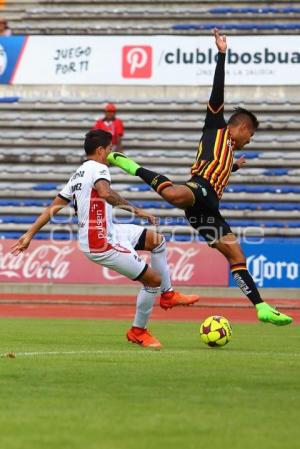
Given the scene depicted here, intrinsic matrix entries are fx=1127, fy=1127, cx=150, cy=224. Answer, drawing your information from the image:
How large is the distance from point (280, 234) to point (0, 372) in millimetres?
17803

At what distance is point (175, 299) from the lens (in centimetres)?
1184

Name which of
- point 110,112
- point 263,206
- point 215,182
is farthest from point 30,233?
point 263,206

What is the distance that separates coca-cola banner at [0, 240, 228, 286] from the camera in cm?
2466

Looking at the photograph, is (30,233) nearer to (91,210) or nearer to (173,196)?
(91,210)

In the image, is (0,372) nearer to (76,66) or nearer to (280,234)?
(280,234)

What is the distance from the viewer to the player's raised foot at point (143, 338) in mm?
11812

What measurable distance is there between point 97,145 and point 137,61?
1654cm

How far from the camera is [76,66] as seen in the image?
28.3 metres

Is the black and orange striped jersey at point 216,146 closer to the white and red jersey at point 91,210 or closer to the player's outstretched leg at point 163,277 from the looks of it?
the player's outstretched leg at point 163,277

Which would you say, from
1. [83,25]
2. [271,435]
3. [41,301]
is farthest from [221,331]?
[83,25]

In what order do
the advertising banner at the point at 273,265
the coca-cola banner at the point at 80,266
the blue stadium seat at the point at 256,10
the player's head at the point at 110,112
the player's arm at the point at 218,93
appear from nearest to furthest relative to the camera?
the player's arm at the point at 218,93 < the advertising banner at the point at 273,265 < the coca-cola banner at the point at 80,266 < the player's head at the point at 110,112 < the blue stadium seat at the point at 256,10

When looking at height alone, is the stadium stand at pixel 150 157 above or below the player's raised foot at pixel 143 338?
above

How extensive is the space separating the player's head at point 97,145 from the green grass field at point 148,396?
2005mm

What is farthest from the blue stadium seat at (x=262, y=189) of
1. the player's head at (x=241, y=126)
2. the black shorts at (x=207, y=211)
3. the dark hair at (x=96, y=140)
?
the dark hair at (x=96, y=140)
